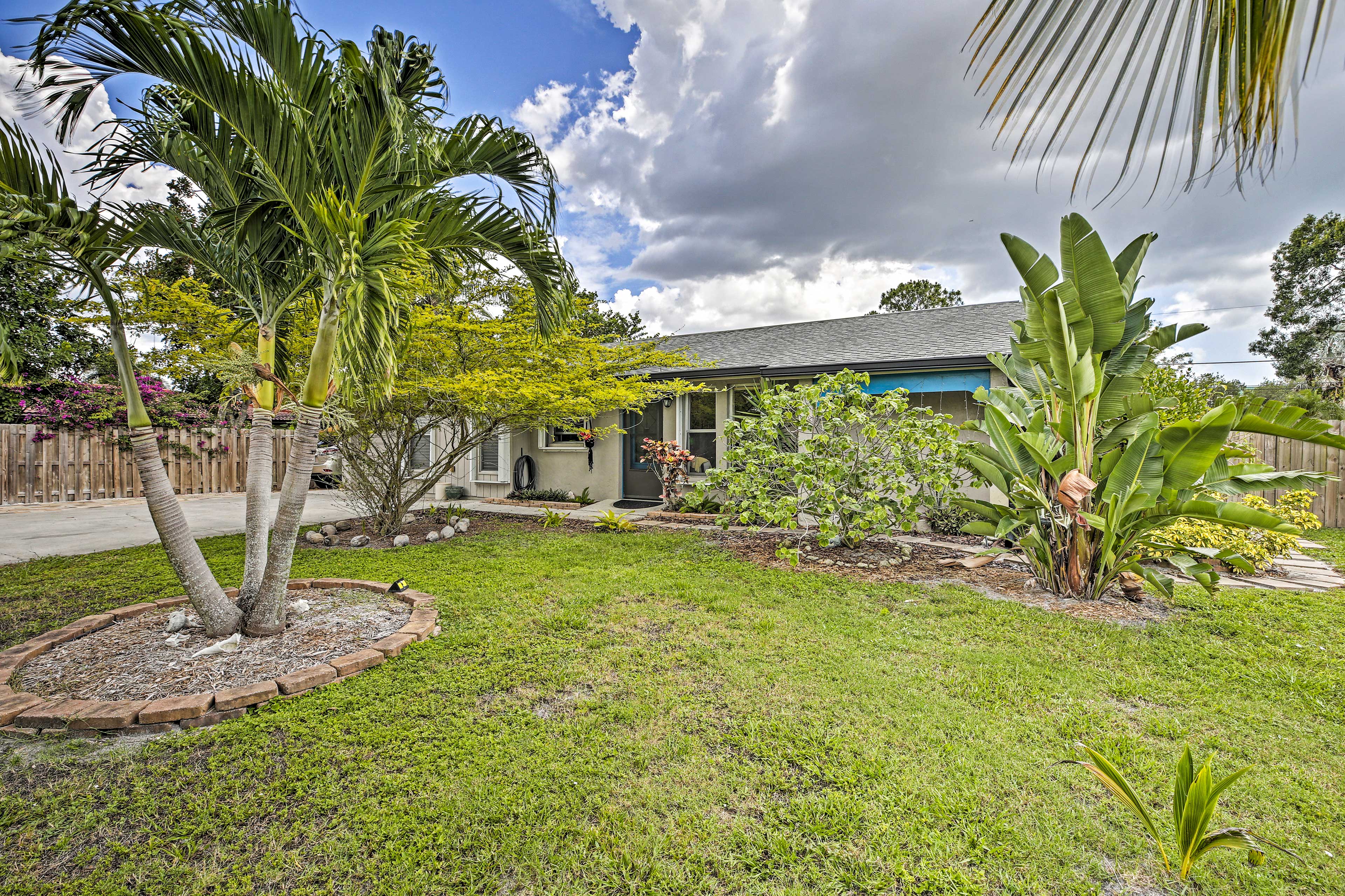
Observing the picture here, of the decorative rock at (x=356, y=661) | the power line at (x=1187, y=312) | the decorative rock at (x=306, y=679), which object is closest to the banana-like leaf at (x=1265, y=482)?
the power line at (x=1187, y=312)

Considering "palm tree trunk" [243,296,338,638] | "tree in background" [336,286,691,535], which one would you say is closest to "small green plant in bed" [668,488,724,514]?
"tree in background" [336,286,691,535]

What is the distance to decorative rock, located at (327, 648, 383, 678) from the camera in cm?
323

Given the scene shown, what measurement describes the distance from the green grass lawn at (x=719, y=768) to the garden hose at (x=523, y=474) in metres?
8.26

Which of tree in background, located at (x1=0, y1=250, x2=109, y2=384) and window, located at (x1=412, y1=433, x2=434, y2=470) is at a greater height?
tree in background, located at (x1=0, y1=250, x2=109, y2=384)

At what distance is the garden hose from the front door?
2.38m

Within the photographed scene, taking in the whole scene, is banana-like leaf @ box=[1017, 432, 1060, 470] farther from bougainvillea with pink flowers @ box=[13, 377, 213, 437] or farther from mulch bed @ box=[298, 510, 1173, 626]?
bougainvillea with pink flowers @ box=[13, 377, 213, 437]

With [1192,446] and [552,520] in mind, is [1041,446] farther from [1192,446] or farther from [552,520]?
[552,520]

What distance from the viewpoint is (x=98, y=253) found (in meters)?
3.22

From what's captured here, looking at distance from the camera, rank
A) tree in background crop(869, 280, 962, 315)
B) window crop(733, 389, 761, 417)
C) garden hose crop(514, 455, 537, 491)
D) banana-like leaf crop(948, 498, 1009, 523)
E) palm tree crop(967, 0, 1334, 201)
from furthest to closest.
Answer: tree in background crop(869, 280, 962, 315) → garden hose crop(514, 455, 537, 491) → window crop(733, 389, 761, 417) → banana-like leaf crop(948, 498, 1009, 523) → palm tree crop(967, 0, 1334, 201)

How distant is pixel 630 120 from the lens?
962 cm

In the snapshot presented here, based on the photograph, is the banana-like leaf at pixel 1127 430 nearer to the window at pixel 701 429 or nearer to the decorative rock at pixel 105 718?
the window at pixel 701 429

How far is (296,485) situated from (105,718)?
1402 millimetres

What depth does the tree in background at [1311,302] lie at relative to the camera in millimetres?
17547

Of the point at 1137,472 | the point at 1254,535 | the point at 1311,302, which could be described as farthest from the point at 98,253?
the point at 1311,302
